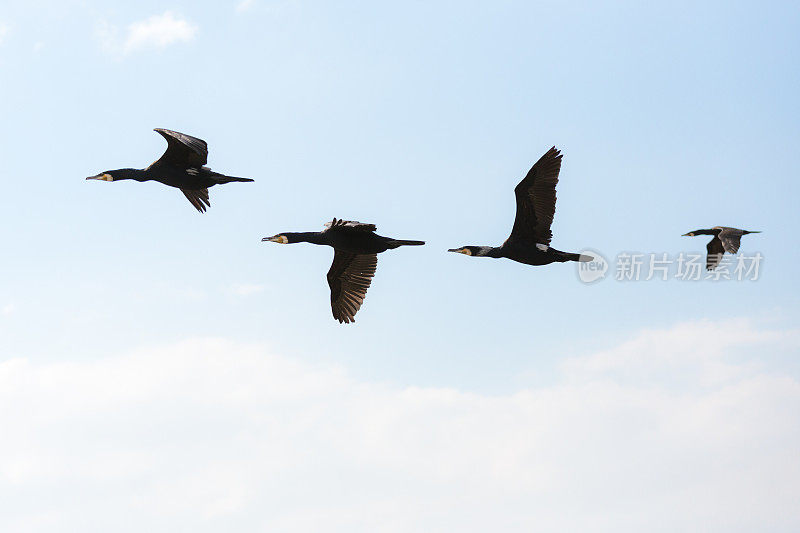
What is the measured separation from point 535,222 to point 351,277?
364 centimetres

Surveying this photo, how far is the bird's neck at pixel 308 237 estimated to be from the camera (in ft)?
53.2

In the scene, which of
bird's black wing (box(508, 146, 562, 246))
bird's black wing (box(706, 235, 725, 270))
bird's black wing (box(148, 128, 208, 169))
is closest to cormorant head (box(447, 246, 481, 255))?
bird's black wing (box(508, 146, 562, 246))

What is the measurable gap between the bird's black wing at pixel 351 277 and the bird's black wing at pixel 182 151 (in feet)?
9.71

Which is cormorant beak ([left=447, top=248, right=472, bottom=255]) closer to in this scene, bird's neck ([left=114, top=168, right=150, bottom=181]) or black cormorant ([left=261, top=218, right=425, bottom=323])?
black cormorant ([left=261, top=218, right=425, bottom=323])

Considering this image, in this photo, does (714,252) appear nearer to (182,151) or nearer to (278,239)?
(278,239)

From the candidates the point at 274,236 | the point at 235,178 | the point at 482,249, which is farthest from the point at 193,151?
the point at 482,249

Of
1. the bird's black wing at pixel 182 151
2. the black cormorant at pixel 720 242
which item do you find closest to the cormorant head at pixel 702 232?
the black cormorant at pixel 720 242

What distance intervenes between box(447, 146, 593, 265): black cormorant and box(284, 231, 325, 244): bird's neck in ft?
8.37

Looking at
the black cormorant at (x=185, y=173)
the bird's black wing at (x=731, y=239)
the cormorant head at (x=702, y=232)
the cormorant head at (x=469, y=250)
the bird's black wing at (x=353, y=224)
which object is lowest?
the bird's black wing at (x=353, y=224)

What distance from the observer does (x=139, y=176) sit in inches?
687

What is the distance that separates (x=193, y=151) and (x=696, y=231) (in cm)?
1453

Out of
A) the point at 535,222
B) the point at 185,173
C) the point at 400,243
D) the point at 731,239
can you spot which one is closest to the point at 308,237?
the point at 400,243

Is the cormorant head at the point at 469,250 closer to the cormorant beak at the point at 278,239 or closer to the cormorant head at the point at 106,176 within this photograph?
the cormorant beak at the point at 278,239

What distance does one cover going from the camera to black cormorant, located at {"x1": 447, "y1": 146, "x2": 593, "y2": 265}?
1495 cm
